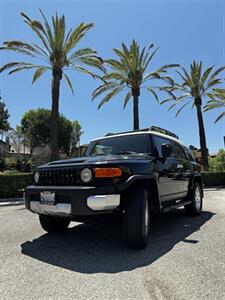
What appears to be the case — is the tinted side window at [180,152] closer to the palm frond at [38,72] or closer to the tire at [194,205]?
the tire at [194,205]

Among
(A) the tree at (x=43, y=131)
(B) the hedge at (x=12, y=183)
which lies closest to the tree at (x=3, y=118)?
(A) the tree at (x=43, y=131)

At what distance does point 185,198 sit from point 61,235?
3.11 metres

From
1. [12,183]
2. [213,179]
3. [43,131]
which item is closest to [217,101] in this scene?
[213,179]

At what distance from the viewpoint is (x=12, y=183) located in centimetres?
1384

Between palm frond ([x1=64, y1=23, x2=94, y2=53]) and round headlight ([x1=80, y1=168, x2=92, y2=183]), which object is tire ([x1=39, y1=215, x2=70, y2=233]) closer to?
round headlight ([x1=80, y1=168, x2=92, y2=183])

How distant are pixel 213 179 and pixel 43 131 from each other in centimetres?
3326

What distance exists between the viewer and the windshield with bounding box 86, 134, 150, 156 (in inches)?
209

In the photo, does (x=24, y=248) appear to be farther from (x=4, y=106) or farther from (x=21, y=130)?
(x=21, y=130)

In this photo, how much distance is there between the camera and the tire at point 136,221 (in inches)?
158

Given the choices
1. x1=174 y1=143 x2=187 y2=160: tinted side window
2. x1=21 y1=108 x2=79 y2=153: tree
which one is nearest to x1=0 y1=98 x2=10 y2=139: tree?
x1=21 y1=108 x2=79 y2=153: tree

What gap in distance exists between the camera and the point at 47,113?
49.0 meters

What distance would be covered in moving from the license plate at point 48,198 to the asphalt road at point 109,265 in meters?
0.70

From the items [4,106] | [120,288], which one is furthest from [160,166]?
[4,106]

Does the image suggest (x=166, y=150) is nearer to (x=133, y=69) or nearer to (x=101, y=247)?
(x=101, y=247)
